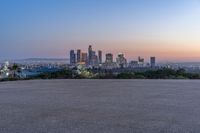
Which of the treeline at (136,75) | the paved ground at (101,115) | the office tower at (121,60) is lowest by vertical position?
the paved ground at (101,115)

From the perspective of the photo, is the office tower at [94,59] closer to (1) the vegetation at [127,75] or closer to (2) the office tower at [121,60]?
(2) the office tower at [121,60]

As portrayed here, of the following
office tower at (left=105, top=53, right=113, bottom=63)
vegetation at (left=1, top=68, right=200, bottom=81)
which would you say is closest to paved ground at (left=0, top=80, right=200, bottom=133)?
vegetation at (left=1, top=68, right=200, bottom=81)

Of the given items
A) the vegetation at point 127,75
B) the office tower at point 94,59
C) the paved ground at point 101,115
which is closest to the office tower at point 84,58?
the office tower at point 94,59

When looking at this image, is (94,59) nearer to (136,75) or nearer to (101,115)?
(136,75)

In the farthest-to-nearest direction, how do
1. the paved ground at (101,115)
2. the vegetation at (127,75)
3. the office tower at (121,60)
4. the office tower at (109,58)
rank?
the office tower at (109,58) < the office tower at (121,60) < the vegetation at (127,75) < the paved ground at (101,115)

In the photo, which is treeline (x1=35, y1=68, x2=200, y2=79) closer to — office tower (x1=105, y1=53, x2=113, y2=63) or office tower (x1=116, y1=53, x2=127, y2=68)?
office tower (x1=116, y1=53, x2=127, y2=68)

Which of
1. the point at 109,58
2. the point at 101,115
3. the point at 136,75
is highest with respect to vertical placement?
the point at 109,58

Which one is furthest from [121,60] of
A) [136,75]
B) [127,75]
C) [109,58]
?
[127,75]

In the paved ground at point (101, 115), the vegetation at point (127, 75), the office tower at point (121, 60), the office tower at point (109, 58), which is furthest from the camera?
the office tower at point (109, 58)

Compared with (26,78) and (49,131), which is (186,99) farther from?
(26,78)

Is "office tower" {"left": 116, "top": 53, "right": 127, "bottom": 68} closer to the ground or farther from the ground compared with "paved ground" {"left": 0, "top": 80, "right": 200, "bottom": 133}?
farther from the ground

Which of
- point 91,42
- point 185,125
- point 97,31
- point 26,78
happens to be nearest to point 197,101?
point 185,125
